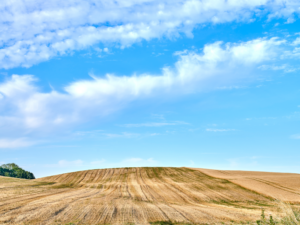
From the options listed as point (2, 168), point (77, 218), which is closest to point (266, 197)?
point (77, 218)

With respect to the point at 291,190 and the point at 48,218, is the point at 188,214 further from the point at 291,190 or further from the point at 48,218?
the point at 291,190

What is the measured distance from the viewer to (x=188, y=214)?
21719 millimetres

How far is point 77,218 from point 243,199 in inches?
915

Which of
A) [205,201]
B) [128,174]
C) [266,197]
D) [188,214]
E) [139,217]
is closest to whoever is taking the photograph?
[139,217]

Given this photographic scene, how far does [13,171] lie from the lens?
125562mm

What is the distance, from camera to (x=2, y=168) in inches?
4899

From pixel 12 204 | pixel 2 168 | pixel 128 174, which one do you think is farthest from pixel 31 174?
pixel 12 204

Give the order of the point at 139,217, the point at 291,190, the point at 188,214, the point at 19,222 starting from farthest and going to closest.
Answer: the point at 291,190 → the point at 188,214 → the point at 139,217 → the point at 19,222

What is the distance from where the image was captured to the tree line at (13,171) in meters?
118

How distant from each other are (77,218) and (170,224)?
22.8 feet

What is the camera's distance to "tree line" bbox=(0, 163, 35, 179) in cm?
11785

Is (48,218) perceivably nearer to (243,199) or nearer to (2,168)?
(243,199)

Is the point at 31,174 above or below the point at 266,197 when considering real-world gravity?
above

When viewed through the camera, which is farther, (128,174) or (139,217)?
(128,174)
